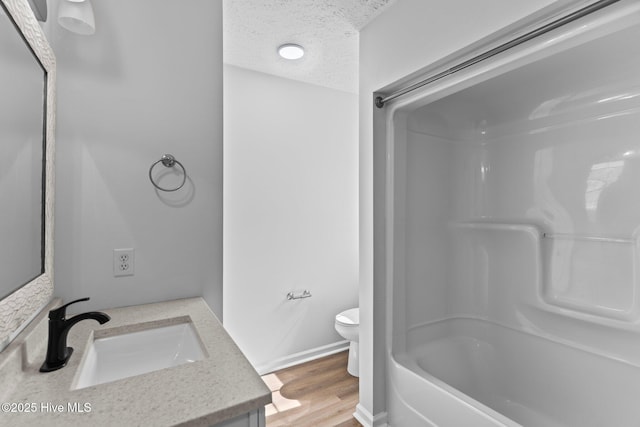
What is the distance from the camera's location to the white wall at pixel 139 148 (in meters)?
1.30

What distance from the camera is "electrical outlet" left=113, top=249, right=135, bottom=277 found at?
53.9 inches

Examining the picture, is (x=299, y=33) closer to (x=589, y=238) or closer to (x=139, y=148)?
(x=139, y=148)

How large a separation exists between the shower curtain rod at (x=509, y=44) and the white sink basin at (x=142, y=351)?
1587 mm

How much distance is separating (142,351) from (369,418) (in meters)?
1.41

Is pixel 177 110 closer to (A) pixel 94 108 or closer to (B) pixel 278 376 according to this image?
(A) pixel 94 108

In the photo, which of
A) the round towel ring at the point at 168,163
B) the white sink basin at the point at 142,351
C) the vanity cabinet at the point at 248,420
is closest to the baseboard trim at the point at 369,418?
the white sink basin at the point at 142,351

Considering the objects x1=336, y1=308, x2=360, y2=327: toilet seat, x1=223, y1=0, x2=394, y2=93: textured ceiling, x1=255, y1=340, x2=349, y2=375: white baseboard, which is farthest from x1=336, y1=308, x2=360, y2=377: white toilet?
x1=223, y1=0, x2=394, y2=93: textured ceiling

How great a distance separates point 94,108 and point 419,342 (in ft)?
7.21

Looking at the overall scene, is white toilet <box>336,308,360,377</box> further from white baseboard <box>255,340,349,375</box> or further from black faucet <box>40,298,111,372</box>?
black faucet <box>40,298,111,372</box>

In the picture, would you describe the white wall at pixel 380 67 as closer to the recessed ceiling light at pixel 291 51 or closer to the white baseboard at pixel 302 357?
the recessed ceiling light at pixel 291 51

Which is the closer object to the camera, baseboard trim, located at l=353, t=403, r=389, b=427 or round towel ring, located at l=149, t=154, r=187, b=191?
round towel ring, located at l=149, t=154, r=187, b=191

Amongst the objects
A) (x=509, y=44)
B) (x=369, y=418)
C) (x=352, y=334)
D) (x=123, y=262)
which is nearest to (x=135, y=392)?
(x=123, y=262)

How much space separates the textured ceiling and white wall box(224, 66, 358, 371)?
0.20 metres

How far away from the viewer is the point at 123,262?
4.54 feet
